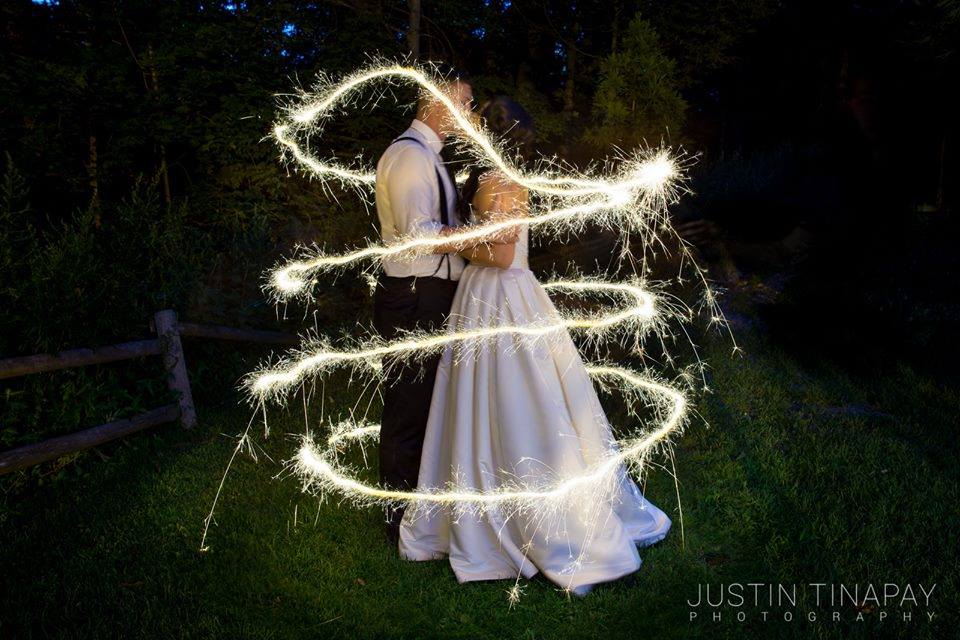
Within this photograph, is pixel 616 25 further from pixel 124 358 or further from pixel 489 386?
pixel 489 386

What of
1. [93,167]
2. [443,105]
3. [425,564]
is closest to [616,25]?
[93,167]

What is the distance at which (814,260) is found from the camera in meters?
8.94

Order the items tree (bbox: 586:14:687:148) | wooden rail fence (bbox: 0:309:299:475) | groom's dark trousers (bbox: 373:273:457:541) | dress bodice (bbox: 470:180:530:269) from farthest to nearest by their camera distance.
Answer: tree (bbox: 586:14:687:148)
wooden rail fence (bbox: 0:309:299:475)
groom's dark trousers (bbox: 373:273:457:541)
dress bodice (bbox: 470:180:530:269)

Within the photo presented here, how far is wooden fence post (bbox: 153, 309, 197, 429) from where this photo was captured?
527cm

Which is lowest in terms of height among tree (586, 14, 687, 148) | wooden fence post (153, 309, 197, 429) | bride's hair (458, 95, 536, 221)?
wooden fence post (153, 309, 197, 429)

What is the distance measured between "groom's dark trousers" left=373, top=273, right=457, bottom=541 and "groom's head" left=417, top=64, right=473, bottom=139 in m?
0.79

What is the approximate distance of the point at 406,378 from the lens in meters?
3.61

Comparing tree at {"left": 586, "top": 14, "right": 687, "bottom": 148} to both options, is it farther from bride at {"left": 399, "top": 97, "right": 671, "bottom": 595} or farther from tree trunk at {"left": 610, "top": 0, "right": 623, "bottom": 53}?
bride at {"left": 399, "top": 97, "right": 671, "bottom": 595}

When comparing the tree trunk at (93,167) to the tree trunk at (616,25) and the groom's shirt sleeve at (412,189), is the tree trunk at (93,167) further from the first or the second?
the tree trunk at (616,25)

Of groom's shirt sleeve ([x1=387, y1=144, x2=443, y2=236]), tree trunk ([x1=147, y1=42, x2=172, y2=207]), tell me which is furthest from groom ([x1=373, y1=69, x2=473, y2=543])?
tree trunk ([x1=147, y1=42, x2=172, y2=207])

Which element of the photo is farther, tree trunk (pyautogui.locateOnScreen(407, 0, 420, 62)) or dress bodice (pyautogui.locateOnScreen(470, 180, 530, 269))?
tree trunk (pyautogui.locateOnScreen(407, 0, 420, 62))

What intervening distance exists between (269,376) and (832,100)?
13975 mm

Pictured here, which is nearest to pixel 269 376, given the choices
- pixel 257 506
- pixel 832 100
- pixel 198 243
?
pixel 257 506

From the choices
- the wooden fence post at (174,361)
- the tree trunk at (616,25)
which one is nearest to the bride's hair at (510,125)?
the wooden fence post at (174,361)
